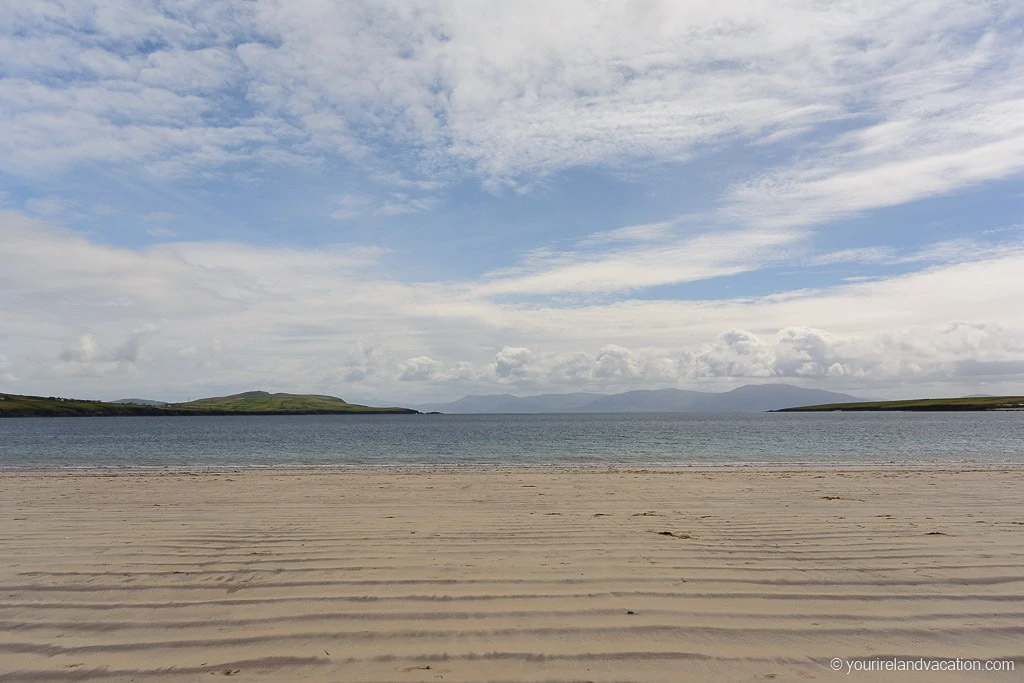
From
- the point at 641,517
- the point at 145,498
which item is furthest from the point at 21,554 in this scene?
the point at 641,517

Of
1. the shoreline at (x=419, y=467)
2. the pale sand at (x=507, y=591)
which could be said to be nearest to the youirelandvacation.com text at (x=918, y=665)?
the pale sand at (x=507, y=591)

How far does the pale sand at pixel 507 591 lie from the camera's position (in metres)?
5.64

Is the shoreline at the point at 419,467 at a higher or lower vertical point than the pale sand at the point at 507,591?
lower

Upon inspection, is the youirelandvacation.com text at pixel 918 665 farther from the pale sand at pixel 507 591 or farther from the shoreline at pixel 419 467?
the shoreline at pixel 419 467

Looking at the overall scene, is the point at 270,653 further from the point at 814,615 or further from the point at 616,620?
the point at 814,615

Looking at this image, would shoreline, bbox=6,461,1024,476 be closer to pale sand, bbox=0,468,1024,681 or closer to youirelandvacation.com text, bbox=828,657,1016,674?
pale sand, bbox=0,468,1024,681

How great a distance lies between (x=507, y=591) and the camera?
A: 7461 millimetres

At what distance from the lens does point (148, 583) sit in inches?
316

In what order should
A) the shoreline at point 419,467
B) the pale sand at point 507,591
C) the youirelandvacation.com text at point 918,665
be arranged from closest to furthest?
the youirelandvacation.com text at point 918,665 → the pale sand at point 507,591 → the shoreline at point 419,467

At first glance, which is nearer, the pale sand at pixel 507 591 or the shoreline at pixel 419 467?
the pale sand at pixel 507 591

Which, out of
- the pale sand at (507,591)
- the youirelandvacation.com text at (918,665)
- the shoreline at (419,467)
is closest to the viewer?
the youirelandvacation.com text at (918,665)

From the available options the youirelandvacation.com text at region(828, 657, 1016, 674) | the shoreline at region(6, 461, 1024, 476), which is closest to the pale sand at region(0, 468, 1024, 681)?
the youirelandvacation.com text at region(828, 657, 1016, 674)

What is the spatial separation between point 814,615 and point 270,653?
586 centimetres

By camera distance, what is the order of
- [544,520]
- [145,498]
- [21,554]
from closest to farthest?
1. [21,554]
2. [544,520]
3. [145,498]
